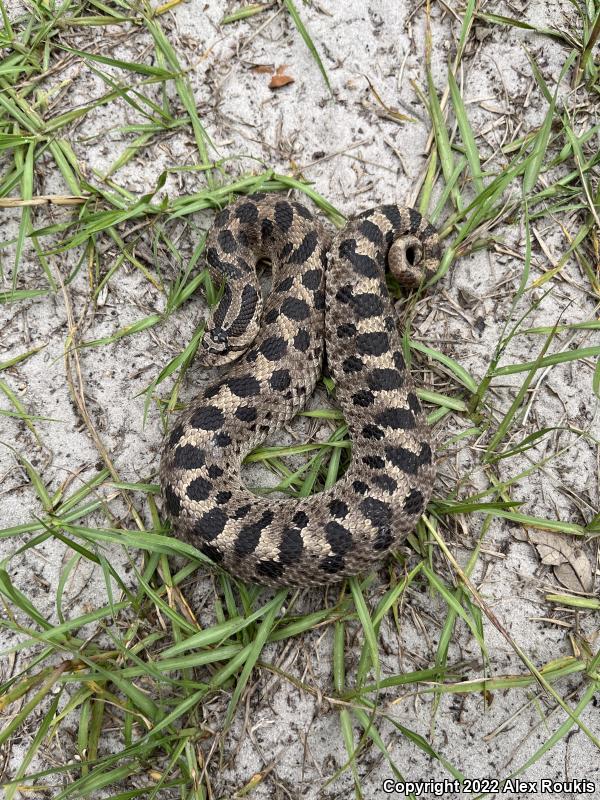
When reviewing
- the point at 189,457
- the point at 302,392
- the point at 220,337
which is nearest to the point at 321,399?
the point at 302,392

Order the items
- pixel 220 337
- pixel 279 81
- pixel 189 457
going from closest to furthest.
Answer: pixel 189 457 → pixel 220 337 → pixel 279 81

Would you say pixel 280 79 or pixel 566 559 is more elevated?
pixel 280 79

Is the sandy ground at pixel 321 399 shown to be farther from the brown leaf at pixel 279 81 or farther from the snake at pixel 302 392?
the snake at pixel 302 392

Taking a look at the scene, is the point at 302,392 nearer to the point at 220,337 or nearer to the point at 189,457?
the point at 220,337

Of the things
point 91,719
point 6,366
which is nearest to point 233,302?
point 6,366

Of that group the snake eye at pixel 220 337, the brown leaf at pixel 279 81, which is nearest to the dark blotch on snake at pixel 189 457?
the snake eye at pixel 220 337

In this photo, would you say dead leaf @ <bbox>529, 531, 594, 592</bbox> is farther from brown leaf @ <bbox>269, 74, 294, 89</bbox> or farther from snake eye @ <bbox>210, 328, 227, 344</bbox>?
brown leaf @ <bbox>269, 74, 294, 89</bbox>

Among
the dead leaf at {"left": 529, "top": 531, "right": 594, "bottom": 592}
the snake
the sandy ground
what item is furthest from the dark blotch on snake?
the dead leaf at {"left": 529, "top": 531, "right": 594, "bottom": 592}
